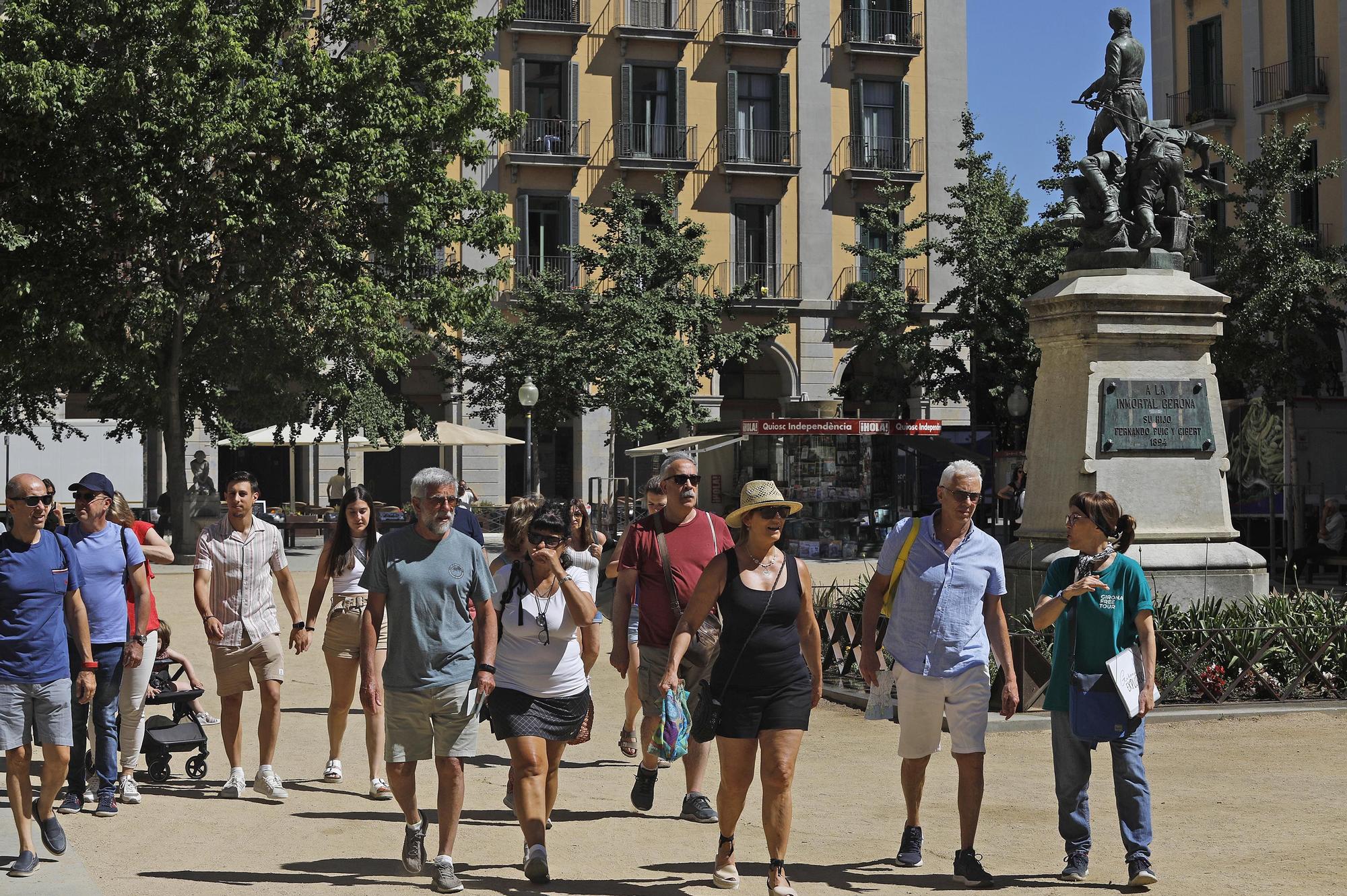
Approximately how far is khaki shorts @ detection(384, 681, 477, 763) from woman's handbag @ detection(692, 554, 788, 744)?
108 centimetres

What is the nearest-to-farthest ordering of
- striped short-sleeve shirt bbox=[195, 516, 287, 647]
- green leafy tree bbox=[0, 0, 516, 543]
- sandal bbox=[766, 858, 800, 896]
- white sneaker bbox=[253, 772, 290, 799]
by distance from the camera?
sandal bbox=[766, 858, 800, 896], white sneaker bbox=[253, 772, 290, 799], striped short-sleeve shirt bbox=[195, 516, 287, 647], green leafy tree bbox=[0, 0, 516, 543]

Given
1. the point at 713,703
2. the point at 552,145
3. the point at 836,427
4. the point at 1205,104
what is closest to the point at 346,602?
the point at 713,703

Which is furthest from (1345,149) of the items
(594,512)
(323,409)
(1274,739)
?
(1274,739)

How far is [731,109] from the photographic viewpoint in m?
44.9

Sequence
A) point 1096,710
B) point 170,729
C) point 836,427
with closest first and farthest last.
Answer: point 1096,710 → point 170,729 → point 836,427

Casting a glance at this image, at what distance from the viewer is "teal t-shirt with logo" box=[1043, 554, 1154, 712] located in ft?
23.8

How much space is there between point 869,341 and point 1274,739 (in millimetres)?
29269

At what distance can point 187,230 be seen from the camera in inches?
1022

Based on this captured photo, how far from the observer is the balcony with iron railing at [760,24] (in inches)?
1762

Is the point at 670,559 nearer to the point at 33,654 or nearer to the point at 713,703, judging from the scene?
the point at 713,703

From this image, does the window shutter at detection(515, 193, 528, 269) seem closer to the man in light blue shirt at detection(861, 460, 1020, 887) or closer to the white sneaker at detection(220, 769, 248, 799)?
the white sneaker at detection(220, 769, 248, 799)

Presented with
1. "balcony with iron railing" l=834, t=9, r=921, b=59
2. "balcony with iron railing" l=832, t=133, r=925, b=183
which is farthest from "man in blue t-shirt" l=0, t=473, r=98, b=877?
"balcony with iron railing" l=834, t=9, r=921, b=59

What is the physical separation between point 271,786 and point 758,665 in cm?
359

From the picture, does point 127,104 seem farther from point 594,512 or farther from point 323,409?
point 594,512
